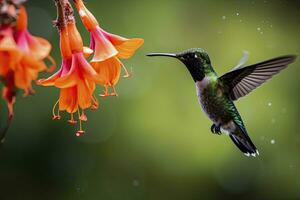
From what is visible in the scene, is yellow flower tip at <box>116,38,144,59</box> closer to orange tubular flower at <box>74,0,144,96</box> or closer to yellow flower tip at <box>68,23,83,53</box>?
orange tubular flower at <box>74,0,144,96</box>

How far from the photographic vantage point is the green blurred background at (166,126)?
519cm

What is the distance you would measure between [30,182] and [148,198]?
1.14 metres

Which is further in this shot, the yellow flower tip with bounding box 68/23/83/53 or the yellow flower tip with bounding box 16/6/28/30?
the yellow flower tip with bounding box 68/23/83/53

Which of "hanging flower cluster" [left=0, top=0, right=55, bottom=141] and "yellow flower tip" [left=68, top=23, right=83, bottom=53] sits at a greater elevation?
"yellow flower tip" [left=68, top=23, right=83, bottom=53]

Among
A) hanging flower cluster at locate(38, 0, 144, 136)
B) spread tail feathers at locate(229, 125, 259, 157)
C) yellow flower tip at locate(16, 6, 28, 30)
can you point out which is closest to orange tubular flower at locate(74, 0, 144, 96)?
hanging flower cluster at locate(38, 0, 144, 136)

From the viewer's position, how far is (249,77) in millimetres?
2730

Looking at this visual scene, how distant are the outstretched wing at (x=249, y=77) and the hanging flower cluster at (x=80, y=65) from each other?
0.69 metres

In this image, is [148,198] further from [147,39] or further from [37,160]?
[147,39]

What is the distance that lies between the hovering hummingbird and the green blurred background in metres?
2.10

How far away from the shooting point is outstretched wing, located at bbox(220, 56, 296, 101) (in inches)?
99.3

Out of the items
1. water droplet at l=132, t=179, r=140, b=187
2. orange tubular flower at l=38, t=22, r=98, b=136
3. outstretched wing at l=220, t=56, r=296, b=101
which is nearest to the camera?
orange tubular flower at l=38, t=22, r=98, b=136

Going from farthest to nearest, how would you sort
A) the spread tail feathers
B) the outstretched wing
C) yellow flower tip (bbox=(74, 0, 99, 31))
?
the spread tail feathers
the outstretched wing
yellow flower tip (bbox=(74, 0, 99, 31))

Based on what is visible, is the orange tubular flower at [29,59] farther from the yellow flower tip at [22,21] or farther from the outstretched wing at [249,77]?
the outstretched wing at [249,77]

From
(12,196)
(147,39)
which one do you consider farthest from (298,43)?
(12,196)
